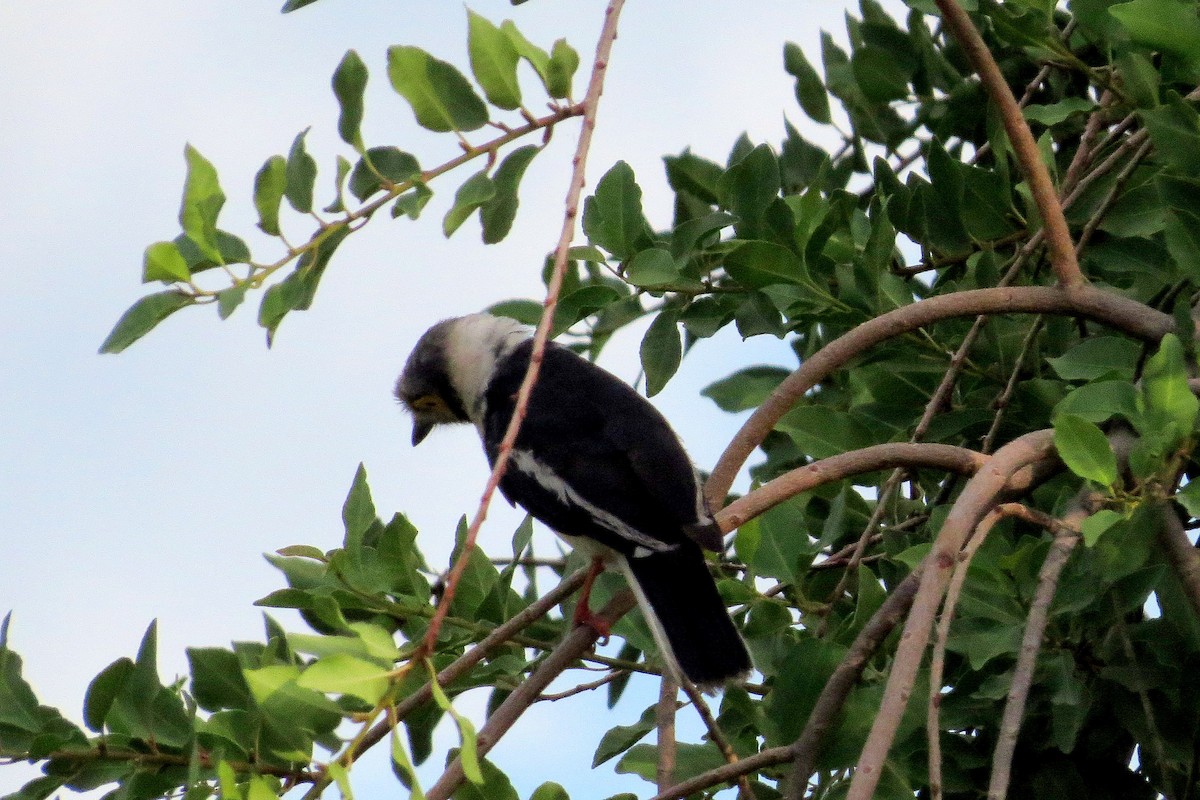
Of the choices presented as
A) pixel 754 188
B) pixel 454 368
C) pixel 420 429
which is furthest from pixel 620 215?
pixel 420 429

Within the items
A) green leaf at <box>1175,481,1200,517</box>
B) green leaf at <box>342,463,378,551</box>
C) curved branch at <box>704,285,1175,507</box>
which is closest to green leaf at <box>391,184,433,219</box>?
green leaf at <box>342,463,378,551</box>

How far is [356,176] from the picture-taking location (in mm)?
2799

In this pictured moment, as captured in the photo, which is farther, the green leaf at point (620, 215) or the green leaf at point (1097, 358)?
the green leaf at point (620, 215)

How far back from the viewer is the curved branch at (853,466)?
11.0 feet

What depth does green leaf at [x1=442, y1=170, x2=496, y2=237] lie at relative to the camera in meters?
2.70

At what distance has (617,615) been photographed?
3750 millimetres

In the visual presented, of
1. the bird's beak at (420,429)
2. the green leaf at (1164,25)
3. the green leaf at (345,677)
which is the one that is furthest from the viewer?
the bird's beak at (420,429)

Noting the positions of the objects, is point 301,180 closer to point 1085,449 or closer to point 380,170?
point 380,170

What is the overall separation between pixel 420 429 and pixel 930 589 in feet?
10.8

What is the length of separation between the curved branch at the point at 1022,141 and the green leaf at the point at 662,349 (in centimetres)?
102

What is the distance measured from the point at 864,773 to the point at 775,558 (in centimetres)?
114

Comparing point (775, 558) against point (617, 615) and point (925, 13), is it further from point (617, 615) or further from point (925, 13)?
point (925, 13)

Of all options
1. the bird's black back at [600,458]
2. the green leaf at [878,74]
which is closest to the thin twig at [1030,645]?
the bird's black back at [600,458]

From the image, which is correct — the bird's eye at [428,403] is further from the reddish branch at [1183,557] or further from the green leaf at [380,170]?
the reddish branch at [1183,557]
